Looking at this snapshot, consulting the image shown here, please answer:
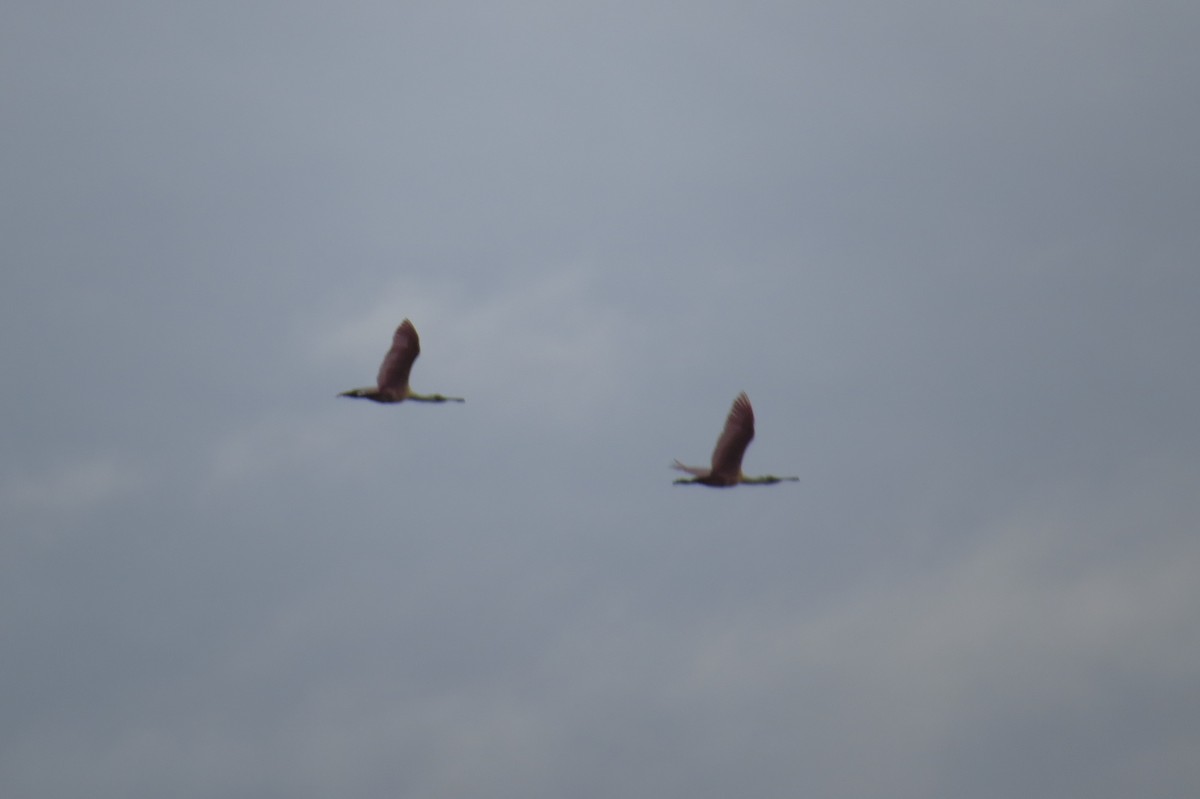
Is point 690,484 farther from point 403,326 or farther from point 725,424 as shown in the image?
point 403,326

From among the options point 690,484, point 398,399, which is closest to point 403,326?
point 398,399

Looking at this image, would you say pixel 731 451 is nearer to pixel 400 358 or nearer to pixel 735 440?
pixel 735 440

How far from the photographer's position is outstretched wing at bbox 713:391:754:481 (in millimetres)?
75500

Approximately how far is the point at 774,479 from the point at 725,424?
8.48 m

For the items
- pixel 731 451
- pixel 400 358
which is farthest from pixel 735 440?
pixel 400 358

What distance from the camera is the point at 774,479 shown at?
84.2 metres

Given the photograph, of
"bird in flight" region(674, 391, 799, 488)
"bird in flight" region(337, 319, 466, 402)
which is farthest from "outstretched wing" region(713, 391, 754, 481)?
"bird in flight" region(337, 319, 466, 402)

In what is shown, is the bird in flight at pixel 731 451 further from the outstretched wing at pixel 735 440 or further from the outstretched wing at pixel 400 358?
the outstretched wing at pixel 400 358

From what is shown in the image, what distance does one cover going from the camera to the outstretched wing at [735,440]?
248 ft

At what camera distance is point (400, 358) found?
80500 mm

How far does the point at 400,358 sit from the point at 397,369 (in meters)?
0.58

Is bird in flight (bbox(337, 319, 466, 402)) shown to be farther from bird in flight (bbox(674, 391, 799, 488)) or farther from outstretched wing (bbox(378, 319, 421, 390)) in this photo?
bird in flight (bbox(674, 391, 799, 488))

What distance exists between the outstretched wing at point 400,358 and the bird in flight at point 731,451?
11.0 meters

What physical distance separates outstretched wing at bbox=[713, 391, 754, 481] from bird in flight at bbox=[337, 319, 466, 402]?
12031mm
